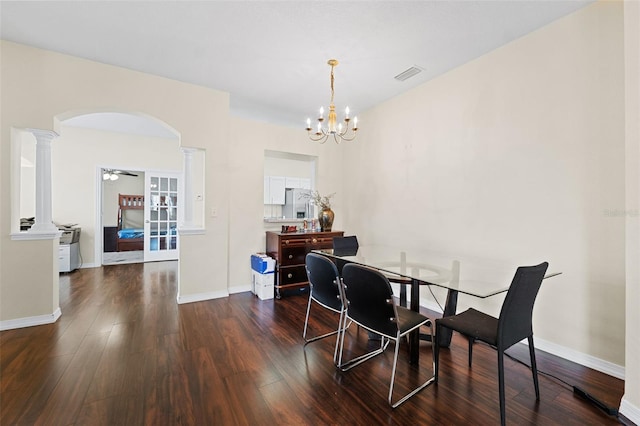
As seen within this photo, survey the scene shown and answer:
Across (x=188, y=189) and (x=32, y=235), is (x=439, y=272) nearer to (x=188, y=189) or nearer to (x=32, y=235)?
(x=188, y=189)

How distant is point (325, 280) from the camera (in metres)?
2.28

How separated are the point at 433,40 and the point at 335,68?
3.38 feet

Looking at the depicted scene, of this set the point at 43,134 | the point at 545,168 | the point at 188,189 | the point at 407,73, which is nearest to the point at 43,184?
the point at 43,134

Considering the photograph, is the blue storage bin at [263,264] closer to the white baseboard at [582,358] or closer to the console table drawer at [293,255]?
the console table drawer at [293,255]

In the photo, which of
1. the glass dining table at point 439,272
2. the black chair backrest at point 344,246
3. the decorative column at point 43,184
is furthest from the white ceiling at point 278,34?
the glass dining table at point 439,272

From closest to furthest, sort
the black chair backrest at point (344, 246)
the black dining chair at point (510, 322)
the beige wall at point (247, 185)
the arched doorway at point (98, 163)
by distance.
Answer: the black dining chair at point (510, 322) < the black chair backrest at point (344, 246) < the beige wall at point (247, 185) < the arched doorway at point (98, 163)

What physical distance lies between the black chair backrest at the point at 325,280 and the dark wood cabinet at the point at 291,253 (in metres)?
1.38

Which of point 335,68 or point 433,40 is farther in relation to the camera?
point 335,68

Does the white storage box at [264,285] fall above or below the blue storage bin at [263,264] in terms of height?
below

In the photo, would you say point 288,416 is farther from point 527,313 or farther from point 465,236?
point 465,236

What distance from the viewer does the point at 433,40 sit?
258cm

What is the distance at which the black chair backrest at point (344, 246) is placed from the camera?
9.90ft

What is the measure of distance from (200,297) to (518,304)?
343cm

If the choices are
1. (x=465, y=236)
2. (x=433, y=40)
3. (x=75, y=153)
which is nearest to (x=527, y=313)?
(x=465, y=236)
